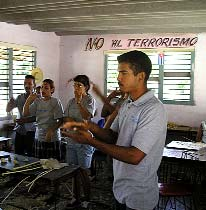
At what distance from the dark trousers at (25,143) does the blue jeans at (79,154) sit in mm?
1706

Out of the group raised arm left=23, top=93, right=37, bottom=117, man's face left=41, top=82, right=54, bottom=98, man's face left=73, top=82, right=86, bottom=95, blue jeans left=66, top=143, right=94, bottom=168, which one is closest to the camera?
blue jeans left=66, top=143, right=94, bottom=168

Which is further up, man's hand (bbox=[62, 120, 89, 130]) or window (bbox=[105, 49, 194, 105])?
window (bbox=[105, 49, 194, 105])

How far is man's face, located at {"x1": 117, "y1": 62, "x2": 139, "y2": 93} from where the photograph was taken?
5.80 ft

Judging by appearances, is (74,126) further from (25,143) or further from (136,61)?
(25,143)

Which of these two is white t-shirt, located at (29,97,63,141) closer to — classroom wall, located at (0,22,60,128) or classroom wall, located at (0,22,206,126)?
classroom wall, located at (0,22,60,128)

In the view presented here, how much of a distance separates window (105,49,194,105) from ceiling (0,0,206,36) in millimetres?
590

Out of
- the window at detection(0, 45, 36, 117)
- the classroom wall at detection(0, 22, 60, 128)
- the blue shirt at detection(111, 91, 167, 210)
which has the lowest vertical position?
the blue shirt at detection(111, 91, 167, 210)

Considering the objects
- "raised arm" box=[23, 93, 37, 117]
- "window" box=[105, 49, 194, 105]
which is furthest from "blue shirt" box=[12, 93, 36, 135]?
"window" box=[105, 49, 194, 105]

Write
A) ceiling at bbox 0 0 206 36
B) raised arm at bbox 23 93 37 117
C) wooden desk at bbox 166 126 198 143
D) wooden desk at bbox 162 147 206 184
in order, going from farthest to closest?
wooden desk at bbox 166 126 198 143
raised arm at bbox 23 93 37 117
ceiling at bbox 0 0 206 36
wooden desk at bbox 162 147 206 184

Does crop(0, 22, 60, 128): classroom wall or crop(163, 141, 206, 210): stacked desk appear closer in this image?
crop(163, 141, 206, 210): stacked desk

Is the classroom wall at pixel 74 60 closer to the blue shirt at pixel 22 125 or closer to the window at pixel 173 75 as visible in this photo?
the window at pixel 173 75

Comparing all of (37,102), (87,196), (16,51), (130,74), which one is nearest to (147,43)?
(16,51)

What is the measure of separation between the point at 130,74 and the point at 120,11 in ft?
11.2

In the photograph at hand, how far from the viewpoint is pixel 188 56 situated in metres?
6.99
